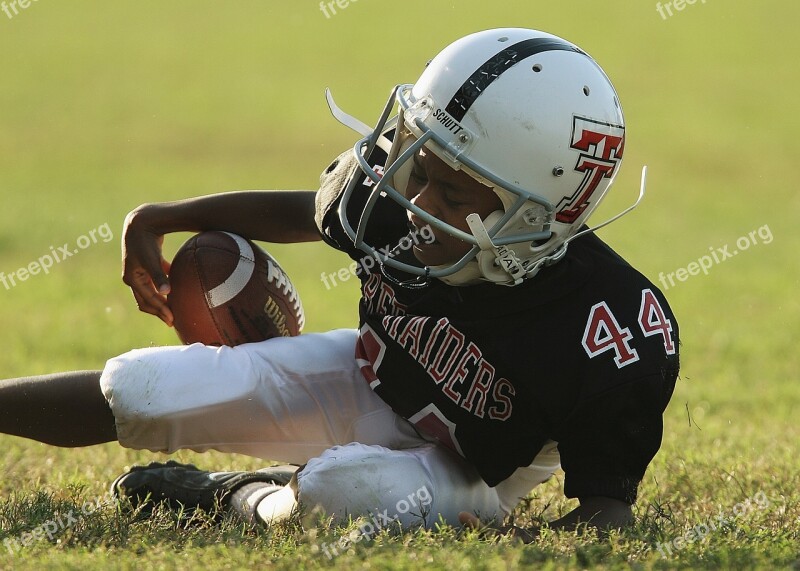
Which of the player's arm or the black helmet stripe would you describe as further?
the player's arm

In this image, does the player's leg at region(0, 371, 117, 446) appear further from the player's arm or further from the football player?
the player's arm

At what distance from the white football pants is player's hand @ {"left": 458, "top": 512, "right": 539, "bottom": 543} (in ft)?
0.39

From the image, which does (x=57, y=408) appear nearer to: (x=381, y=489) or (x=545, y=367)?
(x=381, y=489)

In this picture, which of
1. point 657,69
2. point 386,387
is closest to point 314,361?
point 386,387

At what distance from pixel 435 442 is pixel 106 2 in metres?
20.5

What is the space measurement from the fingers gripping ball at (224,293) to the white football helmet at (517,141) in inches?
26.0

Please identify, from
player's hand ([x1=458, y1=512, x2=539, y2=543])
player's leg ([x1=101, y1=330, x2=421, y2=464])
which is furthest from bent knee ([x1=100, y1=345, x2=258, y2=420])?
player's hand ([x1=458, y1=512, x2=539, y2=543])

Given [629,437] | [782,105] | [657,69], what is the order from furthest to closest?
[657,69]
[782,105]
[629,437]

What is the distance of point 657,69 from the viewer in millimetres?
18141

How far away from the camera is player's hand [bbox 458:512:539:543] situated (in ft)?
10.1

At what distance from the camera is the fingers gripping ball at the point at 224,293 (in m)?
3.91

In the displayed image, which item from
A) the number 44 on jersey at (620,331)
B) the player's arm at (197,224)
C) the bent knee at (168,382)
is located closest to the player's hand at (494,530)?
the number 44 on jersey at (620,331)

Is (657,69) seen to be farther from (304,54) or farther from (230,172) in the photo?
(230,172)

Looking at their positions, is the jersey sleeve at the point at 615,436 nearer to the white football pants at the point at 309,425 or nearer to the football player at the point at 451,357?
the football player at the point at 451,357
